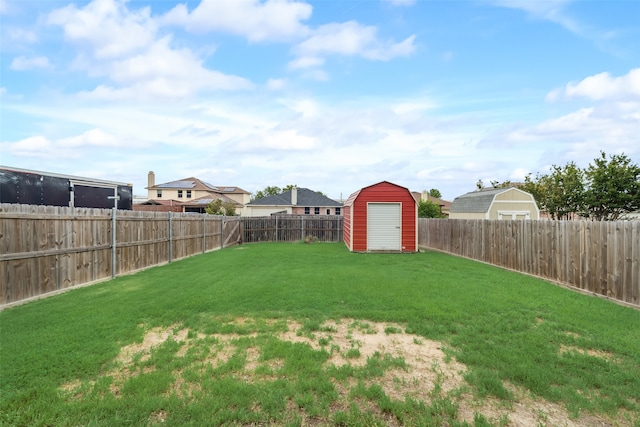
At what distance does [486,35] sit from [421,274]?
8.34 m

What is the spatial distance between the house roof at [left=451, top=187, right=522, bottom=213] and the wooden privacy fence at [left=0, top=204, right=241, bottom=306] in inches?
700

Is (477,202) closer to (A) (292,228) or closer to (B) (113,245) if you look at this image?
(A) (292,228)

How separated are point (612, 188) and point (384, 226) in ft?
51.4

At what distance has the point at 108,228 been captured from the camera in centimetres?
862

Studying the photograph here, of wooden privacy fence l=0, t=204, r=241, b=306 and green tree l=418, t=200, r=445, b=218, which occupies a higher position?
green tree l=418, t=200, r=445, b=218

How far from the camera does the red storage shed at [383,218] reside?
1574 centimetres

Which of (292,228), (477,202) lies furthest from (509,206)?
(292,228)

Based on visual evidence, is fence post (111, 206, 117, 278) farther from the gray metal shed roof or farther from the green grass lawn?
the gray metal shed roof

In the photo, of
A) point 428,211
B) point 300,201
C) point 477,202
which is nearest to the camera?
point 477,202

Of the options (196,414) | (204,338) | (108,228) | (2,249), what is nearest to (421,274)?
(204,338)

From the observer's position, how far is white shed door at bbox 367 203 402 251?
1580cm

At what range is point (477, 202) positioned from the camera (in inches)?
865

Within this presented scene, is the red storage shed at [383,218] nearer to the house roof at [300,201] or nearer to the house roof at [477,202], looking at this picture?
the house roof at [477,202]

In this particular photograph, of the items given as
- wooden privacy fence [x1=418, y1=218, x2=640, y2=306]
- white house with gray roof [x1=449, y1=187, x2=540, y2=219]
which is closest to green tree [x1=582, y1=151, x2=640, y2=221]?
white house with gray roof [x1=449, y1=187, x2=540, y2=219]
